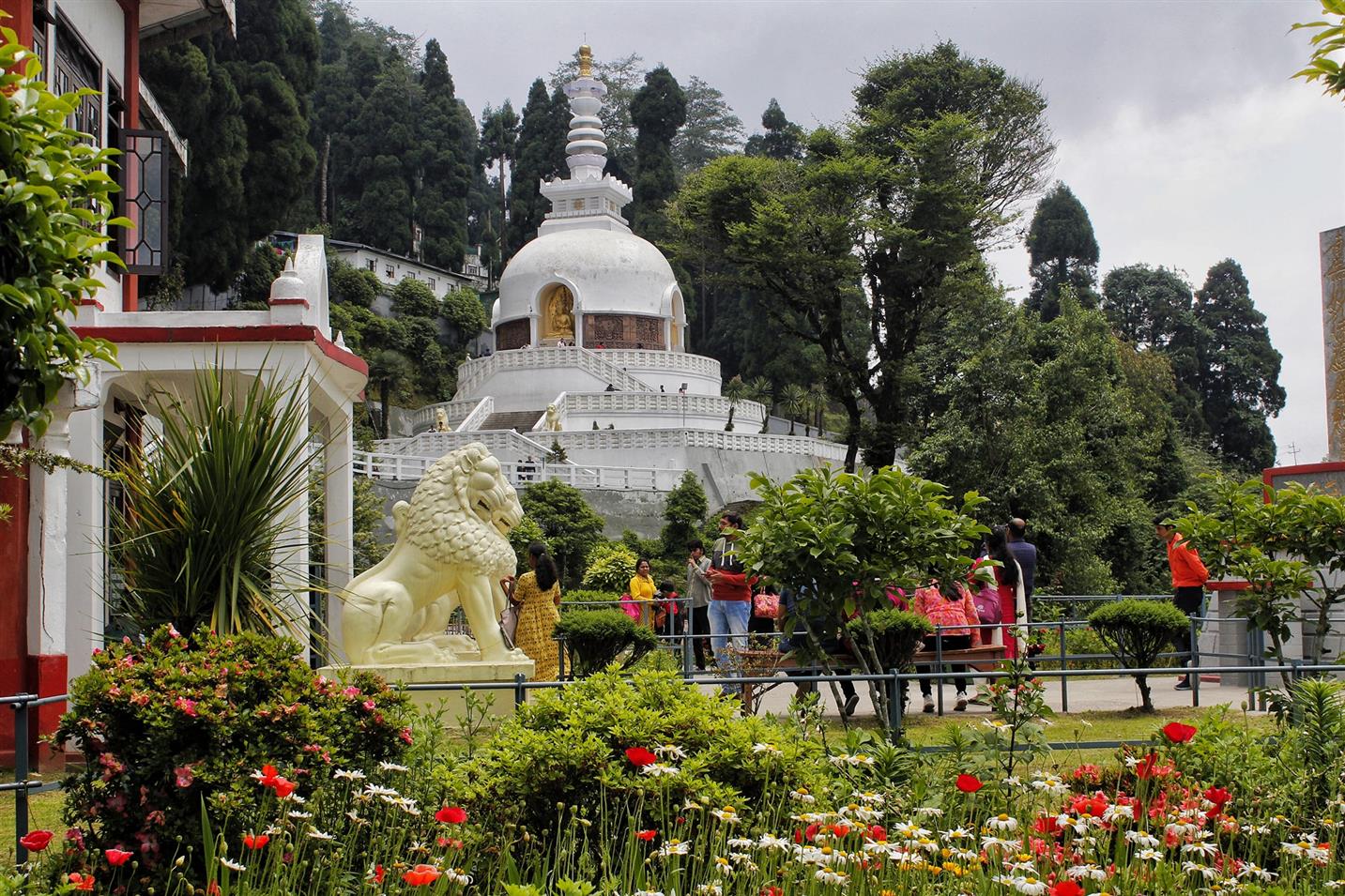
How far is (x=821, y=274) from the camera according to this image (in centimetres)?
3278

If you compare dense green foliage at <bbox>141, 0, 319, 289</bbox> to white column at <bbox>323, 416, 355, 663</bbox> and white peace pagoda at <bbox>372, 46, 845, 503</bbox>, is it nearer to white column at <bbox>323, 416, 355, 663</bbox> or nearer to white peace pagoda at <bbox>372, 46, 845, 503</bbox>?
white peace pagoda at <bbox>372, 46, 845, 503</bbox>

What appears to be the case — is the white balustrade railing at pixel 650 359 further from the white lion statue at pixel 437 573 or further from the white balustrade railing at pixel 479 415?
the white lion statue at pixel 437 573

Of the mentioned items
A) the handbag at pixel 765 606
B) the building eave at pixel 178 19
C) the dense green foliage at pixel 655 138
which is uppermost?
the dense green foliage at pixel 655 138

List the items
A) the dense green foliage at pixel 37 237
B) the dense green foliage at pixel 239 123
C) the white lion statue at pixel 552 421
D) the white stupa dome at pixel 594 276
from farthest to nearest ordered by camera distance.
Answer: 1. the white stupa dome at pixel 594 276
2. the white lion statue at pixel 552 421
3. the dense green foliage at pixel 239 123
4. the dense green foliage at pixel 37 237

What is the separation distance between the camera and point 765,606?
1366 cm

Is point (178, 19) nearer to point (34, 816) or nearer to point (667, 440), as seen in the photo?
point (34, 816)

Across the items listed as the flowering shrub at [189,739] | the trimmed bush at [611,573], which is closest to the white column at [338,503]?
the flowering shrub at [189,739]

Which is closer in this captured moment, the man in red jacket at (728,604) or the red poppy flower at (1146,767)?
the red poppy flower at (1146,767)

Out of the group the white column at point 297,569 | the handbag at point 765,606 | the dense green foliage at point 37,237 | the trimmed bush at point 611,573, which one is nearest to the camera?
the dense green foliage at point 37,237

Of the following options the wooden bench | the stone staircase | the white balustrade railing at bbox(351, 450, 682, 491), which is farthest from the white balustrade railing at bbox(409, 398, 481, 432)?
the wooden bench

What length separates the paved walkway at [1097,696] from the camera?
36.0 feet

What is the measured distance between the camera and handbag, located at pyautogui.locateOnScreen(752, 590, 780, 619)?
13617mm

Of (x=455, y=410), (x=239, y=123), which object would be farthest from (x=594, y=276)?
(x=239, y=123)

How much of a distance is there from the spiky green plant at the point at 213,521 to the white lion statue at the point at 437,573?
2606 mm
